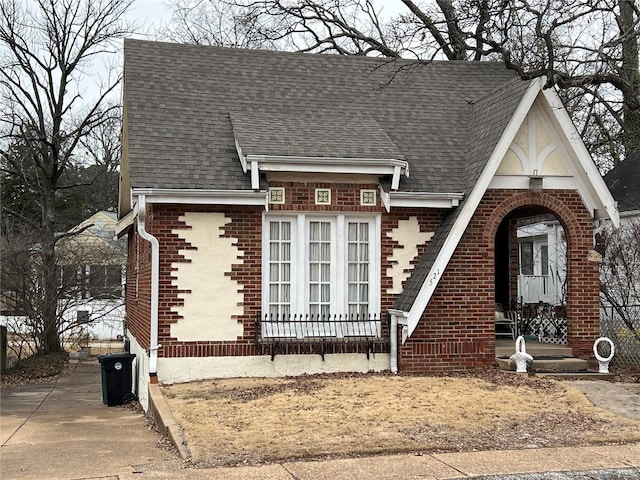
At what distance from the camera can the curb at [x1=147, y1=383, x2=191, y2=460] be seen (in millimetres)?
8789

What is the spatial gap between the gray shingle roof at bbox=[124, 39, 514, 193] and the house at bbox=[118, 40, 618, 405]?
56mm

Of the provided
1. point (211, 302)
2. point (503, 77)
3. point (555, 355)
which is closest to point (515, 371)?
point (555, 355)

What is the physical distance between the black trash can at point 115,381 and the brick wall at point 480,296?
17.5 feet

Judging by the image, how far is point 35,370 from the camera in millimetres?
22156

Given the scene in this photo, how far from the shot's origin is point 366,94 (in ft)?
53.9

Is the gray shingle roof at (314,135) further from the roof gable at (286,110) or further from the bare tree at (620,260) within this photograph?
the bare tree at (620,260)

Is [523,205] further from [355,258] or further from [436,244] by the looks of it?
[355,258]

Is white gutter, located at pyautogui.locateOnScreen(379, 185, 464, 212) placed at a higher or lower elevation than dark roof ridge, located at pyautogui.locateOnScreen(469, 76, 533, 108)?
lower

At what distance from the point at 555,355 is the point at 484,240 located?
2.39m

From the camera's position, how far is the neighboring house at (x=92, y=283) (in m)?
25.7

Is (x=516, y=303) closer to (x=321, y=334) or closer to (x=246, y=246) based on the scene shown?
(x=321, y=334)

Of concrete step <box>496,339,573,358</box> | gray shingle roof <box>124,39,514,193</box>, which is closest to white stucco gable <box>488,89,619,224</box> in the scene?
gray shingle roof <box>124,39,514,193</box>

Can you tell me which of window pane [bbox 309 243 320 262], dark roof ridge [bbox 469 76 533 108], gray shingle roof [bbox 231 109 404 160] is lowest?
window pane [bbox 309 243 320 262]

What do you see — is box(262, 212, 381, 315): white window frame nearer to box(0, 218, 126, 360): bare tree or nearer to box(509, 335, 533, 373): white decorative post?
box(509, 335, 533, 373): white decorative post
